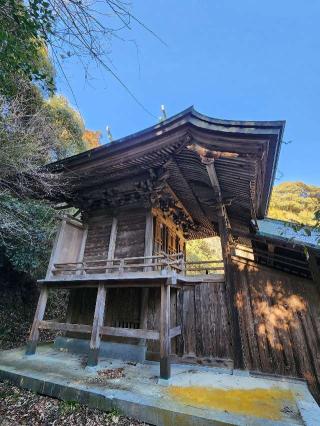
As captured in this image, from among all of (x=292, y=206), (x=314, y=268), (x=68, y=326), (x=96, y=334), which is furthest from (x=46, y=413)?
(x=292, y=206)

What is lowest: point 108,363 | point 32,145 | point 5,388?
point 5,388

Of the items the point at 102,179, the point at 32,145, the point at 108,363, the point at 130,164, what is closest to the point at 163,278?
the point at 108,363

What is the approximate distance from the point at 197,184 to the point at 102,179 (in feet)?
10.4

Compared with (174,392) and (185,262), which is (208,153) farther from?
(174,392)

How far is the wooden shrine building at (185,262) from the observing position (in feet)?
19.0

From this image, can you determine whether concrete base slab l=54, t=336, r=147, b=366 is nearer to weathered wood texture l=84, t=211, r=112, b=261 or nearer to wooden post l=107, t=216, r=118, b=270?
wooden post l=107, t=216, r=118, b=270

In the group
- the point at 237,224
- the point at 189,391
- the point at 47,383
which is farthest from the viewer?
the point at 237,224

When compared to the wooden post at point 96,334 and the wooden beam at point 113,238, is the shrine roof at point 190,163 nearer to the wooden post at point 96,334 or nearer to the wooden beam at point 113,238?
the wooden beam at point 113,238

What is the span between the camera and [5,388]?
562 cm

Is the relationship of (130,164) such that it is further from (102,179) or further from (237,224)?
(237,224)

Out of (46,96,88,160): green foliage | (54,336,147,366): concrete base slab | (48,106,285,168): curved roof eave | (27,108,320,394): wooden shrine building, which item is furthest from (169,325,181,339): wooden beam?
(46,96,88,160): green foliage

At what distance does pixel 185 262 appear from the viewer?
7.48 m

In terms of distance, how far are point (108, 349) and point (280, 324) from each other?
16.1ft

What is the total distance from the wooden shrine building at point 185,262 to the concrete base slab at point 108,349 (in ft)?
0.50
